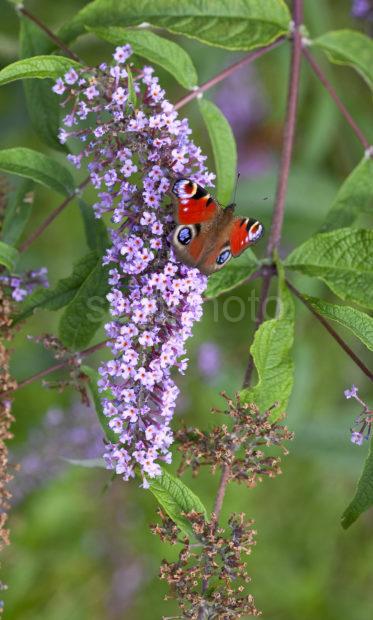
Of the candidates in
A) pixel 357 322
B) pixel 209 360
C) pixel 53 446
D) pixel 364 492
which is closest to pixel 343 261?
pixel 357 322

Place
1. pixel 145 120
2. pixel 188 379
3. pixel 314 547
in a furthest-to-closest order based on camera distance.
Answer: pixel 314 547
pixel 188 379
pixel 145 120

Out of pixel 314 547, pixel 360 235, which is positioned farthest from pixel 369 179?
pixel 314 547

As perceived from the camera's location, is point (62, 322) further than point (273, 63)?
No

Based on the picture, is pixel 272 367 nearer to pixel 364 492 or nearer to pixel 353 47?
pixel 364 492

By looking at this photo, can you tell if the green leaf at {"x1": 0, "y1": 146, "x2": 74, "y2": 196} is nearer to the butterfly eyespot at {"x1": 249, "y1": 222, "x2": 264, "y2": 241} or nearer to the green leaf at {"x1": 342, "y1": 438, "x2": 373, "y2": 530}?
the butterfly eyespot at {"x1": 249, "y1": 222, "x2": 264, "y2": 241}

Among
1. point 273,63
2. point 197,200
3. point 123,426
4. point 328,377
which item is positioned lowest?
point 123,426

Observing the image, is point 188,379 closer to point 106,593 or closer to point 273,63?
point 106,593
